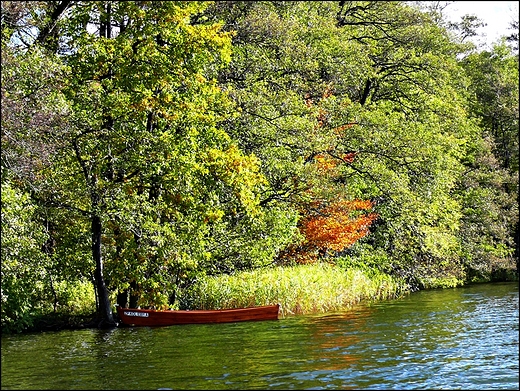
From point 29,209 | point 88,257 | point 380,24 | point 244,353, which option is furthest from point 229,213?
point 380,24

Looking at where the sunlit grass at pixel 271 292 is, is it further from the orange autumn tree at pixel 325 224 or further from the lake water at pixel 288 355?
the orange autumn tree at pixel 325 224

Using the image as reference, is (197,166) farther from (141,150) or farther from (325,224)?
(325,224)

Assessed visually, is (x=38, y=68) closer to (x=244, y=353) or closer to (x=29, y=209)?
(x=29, y=209)

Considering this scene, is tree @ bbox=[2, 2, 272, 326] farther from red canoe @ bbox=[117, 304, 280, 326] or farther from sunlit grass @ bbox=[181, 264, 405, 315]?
sunlit grass @ bbox=[181, 264, 405, 315]

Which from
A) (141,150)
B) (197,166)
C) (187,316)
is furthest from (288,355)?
(141,150)

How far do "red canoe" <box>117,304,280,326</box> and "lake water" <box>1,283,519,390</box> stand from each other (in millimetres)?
444

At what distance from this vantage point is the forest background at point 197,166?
67.4 feet

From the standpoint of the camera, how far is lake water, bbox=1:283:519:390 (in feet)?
39.7

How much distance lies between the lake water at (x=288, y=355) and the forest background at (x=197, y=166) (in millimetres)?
2273

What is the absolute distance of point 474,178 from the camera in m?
44.0

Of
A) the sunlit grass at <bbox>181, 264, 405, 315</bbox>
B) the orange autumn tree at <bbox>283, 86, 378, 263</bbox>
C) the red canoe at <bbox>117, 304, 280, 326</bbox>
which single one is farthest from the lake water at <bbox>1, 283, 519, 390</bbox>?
the orange autumn tree at <bbox>283, 86, 378, 263</bbox>

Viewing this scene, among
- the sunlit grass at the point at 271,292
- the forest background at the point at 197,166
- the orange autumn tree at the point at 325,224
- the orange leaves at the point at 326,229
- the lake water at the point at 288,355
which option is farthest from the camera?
the orange leaves at the point at 326,229

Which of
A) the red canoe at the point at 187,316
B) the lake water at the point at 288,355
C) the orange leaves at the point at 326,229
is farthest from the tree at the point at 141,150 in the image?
the orange leaves at the point at 326,229

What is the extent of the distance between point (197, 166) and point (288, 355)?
8.68m
